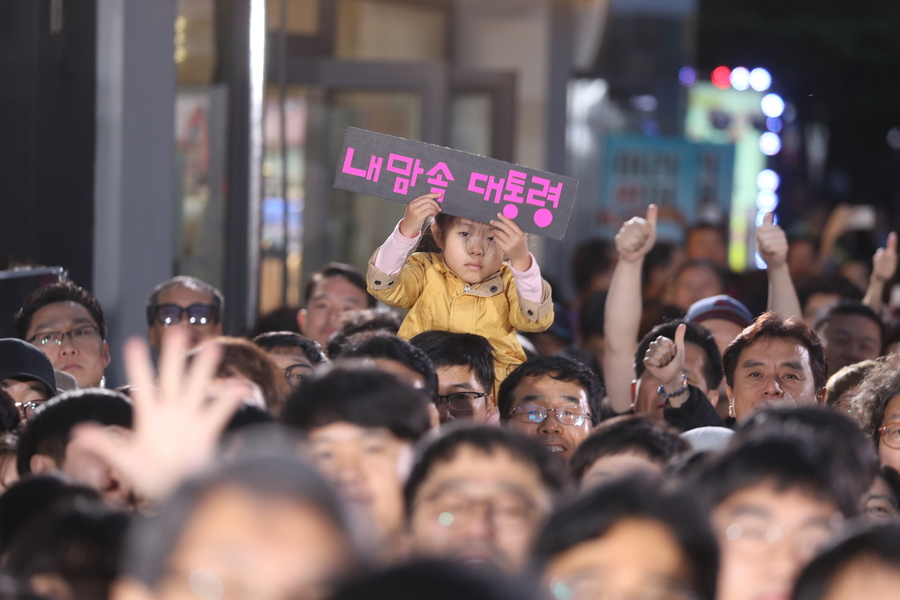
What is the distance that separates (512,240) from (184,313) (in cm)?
193

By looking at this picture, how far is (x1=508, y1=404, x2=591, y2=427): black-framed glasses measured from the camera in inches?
159

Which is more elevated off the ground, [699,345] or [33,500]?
[33,500]

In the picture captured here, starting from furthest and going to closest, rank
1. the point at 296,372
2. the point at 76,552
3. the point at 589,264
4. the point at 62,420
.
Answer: the point at 589,264, the point at 296,372, the point at 62,420, the point at 76,552

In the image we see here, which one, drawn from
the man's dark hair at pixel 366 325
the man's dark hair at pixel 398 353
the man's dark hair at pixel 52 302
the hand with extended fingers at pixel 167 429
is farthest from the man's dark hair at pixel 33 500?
the man's dark hair at pixel 52 302

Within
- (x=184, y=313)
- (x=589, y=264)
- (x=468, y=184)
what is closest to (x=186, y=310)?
(x=184, y=313)

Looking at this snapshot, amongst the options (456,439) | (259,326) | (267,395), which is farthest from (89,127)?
(456,439)

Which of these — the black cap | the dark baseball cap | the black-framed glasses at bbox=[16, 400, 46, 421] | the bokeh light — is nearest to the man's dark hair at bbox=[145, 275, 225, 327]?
the black cap

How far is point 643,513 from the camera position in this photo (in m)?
2.07

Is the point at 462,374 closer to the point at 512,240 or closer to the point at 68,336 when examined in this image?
the point at 512,240

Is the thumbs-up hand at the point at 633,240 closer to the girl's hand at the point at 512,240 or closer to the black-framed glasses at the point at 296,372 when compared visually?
the girl's hand at the point at 512,240

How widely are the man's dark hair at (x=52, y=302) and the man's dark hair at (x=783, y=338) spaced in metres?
2.52

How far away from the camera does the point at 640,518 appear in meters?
2.07

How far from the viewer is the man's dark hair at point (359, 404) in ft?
8.48

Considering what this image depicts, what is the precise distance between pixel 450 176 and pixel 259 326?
8.46 feet
